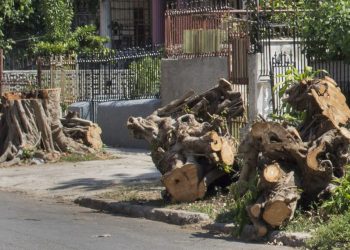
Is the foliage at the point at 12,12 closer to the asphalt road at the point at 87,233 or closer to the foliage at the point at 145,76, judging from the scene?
the foliage at the point at 145,76

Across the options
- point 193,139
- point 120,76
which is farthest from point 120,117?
Result: point 193,139

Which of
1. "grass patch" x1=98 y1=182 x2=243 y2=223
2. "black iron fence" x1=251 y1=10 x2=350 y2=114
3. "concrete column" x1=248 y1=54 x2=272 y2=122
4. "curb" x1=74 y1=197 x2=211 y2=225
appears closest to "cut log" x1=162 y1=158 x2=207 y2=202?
"grass patch" x1=98 y1=182 x2=243 y2=223

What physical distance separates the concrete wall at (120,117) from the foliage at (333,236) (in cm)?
1149

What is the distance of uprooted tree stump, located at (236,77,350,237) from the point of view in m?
10.4

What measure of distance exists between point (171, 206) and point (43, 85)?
39.4 feet

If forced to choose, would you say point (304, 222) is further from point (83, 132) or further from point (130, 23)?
point (130, 23)

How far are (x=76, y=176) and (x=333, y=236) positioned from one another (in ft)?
27.0

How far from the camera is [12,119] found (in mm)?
19375

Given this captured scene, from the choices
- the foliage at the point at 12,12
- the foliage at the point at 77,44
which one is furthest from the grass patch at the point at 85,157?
the foliage at the point at 77,44

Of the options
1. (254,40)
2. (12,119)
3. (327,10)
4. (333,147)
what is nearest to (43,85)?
(12,119)

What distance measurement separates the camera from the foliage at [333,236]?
9297mm

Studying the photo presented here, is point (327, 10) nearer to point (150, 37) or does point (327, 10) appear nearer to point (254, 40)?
point (254, 40)

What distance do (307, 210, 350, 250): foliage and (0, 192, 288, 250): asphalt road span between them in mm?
619

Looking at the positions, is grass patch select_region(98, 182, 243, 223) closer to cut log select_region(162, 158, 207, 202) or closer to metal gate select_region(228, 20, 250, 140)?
cut log select_region(162, 158, 207, 202)
